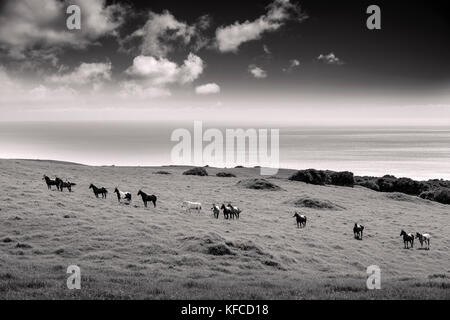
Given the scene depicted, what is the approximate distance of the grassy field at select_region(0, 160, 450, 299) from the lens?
15.4 metres

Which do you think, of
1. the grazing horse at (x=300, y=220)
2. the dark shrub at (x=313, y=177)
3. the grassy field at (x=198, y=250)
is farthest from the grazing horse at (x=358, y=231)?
the dark shrub at (x=313, y=177)

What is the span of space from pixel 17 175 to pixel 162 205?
2210 cm

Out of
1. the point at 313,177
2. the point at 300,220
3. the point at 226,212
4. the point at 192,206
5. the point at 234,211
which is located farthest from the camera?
the point at 313,177

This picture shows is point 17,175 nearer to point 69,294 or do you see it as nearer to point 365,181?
point 69,294

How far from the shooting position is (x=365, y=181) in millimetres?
91250

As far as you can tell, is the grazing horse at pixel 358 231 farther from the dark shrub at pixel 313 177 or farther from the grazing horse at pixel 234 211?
the dark shrub at pixel 313 177

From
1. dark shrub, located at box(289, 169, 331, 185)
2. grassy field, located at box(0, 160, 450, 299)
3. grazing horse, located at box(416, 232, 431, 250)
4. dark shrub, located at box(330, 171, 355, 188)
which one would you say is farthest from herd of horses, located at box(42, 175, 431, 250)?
dark shrub, located at box(330, 171, 355, 188)

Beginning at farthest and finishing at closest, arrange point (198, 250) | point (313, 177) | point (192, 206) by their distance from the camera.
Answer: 1. point (313, 177)
2. point (192, 206)
3. point (198, 250)

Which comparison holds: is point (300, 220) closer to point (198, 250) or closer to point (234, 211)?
point (234, 211)

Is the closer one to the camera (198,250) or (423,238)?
(198,250)

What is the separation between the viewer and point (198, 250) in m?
25.4

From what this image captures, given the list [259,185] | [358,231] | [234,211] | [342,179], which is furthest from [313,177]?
[234,211]

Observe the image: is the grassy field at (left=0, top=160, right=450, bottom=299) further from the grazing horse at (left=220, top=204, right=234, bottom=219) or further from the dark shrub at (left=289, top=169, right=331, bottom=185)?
the dark shrub at (left=289, top=169, right=331, bottom=185)
